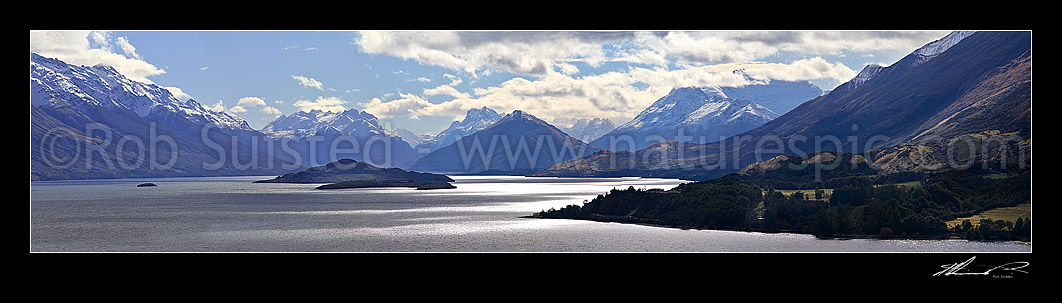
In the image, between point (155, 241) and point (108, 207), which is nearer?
point (155, 241)

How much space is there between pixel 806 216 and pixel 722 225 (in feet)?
45.2

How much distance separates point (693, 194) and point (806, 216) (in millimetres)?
23902

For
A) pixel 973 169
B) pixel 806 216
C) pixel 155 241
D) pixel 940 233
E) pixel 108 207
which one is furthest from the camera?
pixel 108 207
